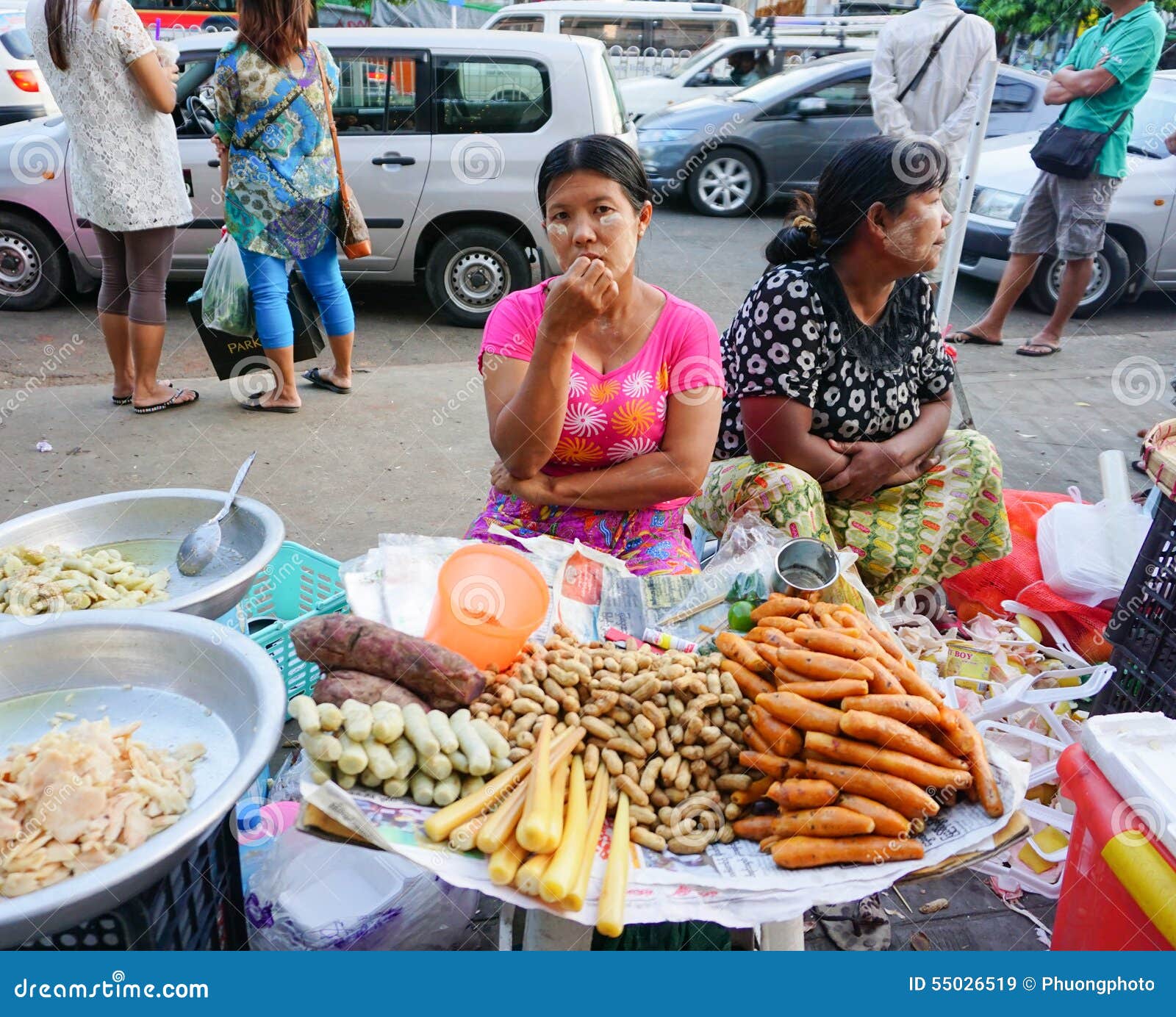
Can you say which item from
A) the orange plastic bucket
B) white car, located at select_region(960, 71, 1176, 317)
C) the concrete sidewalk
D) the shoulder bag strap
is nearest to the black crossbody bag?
the shoulder bag strap

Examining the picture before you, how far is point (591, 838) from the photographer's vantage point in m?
1.50

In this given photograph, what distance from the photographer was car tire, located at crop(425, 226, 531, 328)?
6.22 meters

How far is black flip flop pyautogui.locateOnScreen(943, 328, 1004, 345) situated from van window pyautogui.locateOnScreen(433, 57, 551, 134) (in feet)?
10.2

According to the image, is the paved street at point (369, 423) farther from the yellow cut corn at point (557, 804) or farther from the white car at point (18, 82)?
the white car at point (18, 82)

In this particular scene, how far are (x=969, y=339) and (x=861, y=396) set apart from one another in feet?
13.3

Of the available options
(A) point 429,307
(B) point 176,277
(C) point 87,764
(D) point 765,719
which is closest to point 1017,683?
(D) point 765,719

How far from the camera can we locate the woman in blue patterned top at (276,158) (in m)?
4.16

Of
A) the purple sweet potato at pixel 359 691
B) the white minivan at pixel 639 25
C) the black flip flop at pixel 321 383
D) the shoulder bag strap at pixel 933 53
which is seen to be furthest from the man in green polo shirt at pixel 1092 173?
the white minivan at pixel 639 25

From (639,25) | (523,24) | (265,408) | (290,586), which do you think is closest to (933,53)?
(265,408)

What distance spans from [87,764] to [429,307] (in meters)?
5.73

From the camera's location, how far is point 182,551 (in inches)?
90.8

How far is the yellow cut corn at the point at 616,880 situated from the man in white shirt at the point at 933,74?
15.1 feet

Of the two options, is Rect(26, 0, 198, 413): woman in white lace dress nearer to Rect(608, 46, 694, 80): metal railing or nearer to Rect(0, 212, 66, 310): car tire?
→ Rect(0, 212, 66, 310): car tire

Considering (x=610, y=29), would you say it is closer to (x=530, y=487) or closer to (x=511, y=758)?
(x=530, y=487)
